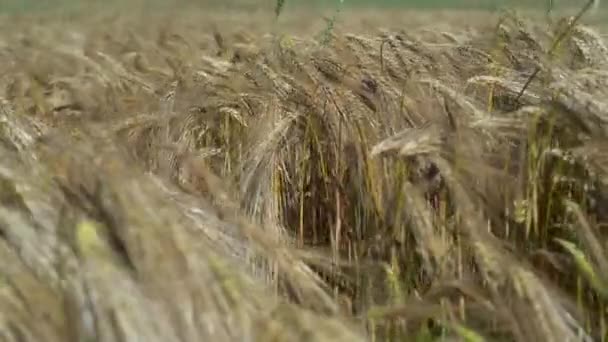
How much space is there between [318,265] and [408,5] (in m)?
10.9

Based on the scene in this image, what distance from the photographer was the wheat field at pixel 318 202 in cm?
88

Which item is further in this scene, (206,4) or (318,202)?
(206,4)

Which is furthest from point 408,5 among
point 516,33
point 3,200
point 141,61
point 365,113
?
point 3,200

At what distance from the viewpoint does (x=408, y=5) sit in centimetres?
1197

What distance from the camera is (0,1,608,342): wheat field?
0.88 m

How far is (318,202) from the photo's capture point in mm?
1771

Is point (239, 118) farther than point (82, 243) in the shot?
Yes

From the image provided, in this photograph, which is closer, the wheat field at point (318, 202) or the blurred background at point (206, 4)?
the wheat field at point (318, 202)

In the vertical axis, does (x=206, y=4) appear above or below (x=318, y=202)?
below

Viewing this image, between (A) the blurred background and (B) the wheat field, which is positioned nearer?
(B) the wheat field

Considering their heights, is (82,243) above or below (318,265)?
above

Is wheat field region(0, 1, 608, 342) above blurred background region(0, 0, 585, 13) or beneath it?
above

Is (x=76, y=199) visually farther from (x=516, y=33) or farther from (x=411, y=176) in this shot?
(x=516, y=33)

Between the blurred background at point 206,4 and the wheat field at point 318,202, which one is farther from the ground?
the wheat field at point 318,202
